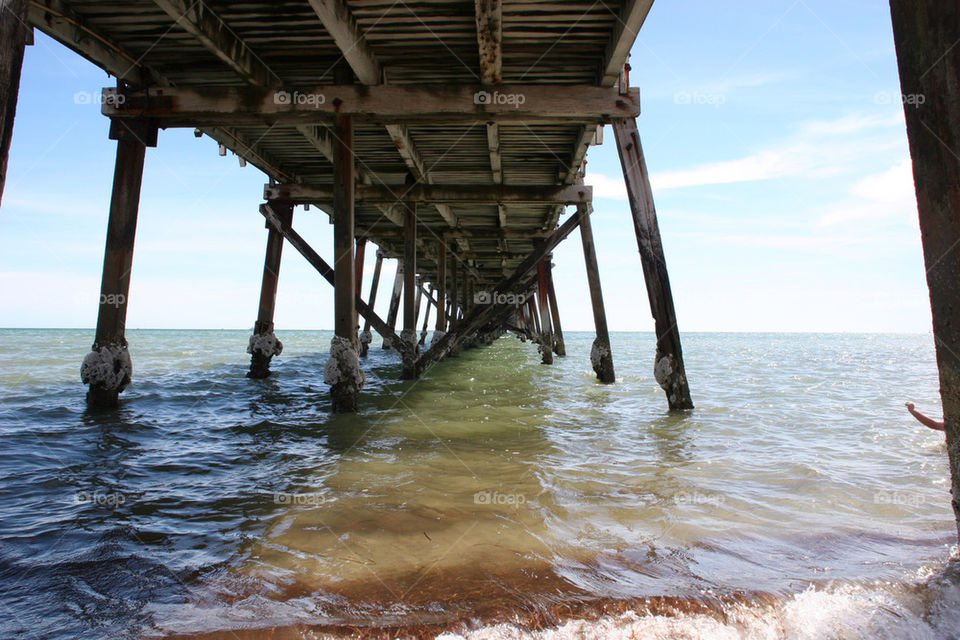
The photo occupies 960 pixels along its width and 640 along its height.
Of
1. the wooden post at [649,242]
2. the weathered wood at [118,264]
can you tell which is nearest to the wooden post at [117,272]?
the weathered wood at [118,264]

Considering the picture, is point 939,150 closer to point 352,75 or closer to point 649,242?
point 649,242

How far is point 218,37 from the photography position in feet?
17.3

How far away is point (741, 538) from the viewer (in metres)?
2.80

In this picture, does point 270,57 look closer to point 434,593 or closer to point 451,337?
point 451,337

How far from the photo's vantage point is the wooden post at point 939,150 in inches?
77.9

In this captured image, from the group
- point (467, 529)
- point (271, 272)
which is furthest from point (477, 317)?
point (467, 529)

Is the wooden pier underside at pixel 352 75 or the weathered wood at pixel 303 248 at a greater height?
the wooden pier underside at pixel 352 75

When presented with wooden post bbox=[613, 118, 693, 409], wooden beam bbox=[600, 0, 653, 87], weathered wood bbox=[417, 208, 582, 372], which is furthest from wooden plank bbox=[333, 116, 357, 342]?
weathered wood bbox=[417, 208, 582, 372]

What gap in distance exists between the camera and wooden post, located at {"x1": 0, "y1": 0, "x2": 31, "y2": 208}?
2.27 m

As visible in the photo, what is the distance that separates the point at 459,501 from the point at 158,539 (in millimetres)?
1528

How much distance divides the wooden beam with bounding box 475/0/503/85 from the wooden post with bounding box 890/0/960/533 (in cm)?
322

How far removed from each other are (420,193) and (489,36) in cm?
439

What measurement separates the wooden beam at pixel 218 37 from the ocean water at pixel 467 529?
143 inches

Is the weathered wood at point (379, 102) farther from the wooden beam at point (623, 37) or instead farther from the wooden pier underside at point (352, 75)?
the wooden beam at point (623, 37)
